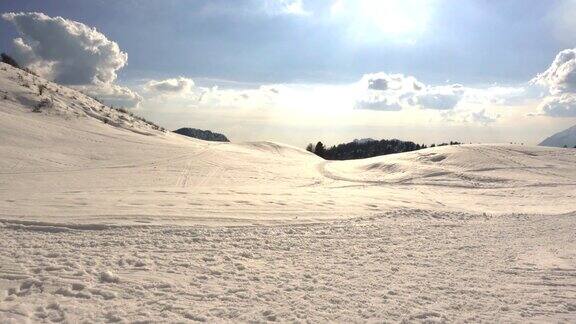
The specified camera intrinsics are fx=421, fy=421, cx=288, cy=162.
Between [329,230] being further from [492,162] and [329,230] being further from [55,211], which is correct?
[492,162]

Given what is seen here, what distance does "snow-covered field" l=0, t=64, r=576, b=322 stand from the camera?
19.2ft

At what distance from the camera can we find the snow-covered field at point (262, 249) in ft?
19.2

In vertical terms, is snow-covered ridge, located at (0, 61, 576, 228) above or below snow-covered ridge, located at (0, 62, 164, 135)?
below

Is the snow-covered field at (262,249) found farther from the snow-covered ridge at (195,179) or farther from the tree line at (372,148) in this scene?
the tree line at (372,148)

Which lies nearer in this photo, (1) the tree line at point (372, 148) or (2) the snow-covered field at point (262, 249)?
(2) the snow-covered field at point (262, 249)

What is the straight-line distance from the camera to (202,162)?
24.0m

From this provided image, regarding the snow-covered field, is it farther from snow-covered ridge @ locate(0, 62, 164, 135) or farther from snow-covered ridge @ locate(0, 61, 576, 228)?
snow-covered ridge @ locate(0, 62, 164, 135)

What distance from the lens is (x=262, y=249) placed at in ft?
28.0

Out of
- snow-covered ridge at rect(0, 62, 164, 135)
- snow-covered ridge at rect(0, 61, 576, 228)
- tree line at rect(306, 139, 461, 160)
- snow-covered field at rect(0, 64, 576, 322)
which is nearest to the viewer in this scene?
snow-covered field at rect(0, 64, 576, 322)

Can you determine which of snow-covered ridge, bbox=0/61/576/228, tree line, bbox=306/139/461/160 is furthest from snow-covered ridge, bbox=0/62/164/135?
tree line, bbox=306/139/461/160

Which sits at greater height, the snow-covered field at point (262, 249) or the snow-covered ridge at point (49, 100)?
the snow-covered ridge at point (49, 100)

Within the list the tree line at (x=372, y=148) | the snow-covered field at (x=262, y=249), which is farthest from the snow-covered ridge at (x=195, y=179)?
Result: the tree line at (x=372, y=148)

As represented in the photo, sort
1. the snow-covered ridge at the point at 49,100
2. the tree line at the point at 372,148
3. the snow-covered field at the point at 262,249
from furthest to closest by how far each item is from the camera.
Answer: the tree line at the point at 372,148 < the snow-covered ridge at the point at 49,100 < the snow-covered field at the point at 262,249

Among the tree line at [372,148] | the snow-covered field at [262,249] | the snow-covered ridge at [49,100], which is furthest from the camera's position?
the tree line at [372,148]
